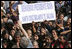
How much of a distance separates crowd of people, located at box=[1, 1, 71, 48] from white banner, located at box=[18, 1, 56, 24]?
0.55ft

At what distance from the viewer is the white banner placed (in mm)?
12969

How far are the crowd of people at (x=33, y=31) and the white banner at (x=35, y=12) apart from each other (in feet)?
0.55

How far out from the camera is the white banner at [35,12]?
42.5ft

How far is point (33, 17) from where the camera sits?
1300cm

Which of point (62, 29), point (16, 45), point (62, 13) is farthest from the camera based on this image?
point (62, 13)

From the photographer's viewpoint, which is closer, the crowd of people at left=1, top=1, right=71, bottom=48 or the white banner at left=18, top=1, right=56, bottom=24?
the crowd of people at left=1, top=1, right=71, bottom=48

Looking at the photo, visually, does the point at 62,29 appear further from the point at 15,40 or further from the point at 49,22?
the point at 15,40

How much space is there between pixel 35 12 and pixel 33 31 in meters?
0.66

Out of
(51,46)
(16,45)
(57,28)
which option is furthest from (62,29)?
(16,45)

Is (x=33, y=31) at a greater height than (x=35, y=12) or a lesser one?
lesser

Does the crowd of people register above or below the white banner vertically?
below

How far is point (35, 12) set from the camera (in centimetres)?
1302

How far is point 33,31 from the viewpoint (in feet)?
42.5

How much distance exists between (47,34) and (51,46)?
707 millimetres
